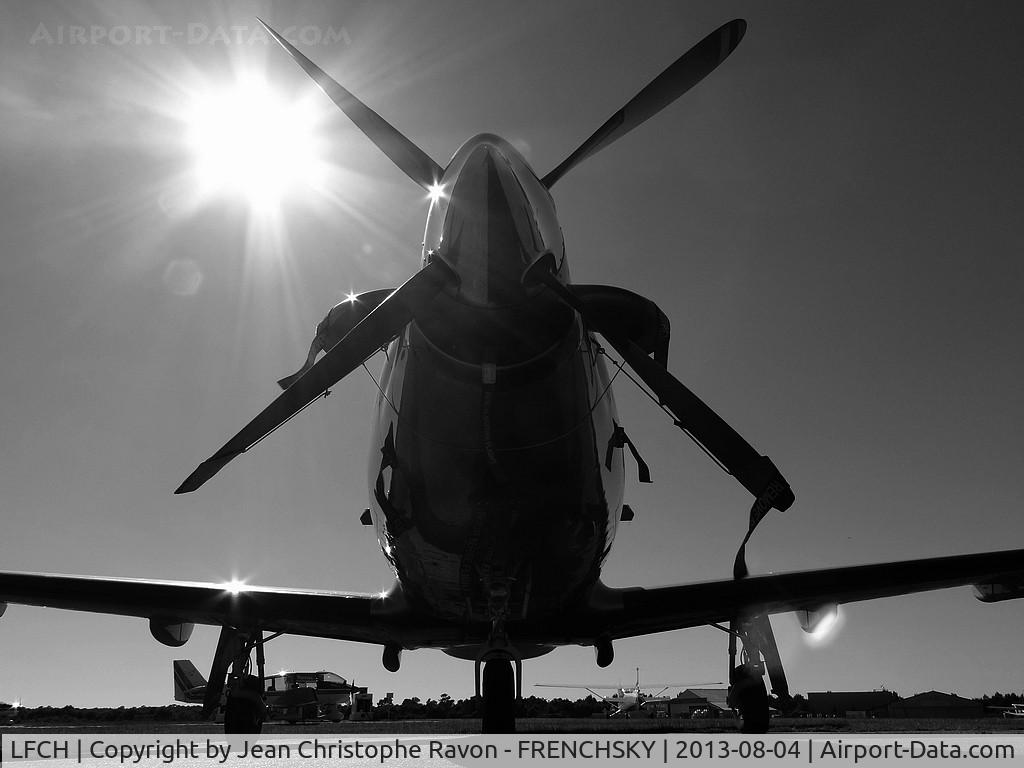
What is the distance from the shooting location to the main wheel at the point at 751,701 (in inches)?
443

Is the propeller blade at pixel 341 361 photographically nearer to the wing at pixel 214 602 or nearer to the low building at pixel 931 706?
the wing at pixel 214 602

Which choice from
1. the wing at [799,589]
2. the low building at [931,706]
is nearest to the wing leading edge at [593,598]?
the wing at [799,589]

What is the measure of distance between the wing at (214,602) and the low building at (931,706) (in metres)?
78.3

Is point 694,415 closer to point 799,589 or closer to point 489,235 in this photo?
point 489,235

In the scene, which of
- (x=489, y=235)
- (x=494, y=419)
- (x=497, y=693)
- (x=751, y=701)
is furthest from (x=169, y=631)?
(x=489, y=235)

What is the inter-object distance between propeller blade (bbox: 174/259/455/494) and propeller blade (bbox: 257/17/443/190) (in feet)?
8.38

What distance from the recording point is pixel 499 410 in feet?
Result: 20.3

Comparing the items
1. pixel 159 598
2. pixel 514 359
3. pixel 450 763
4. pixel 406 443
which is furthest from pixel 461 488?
pixel 159 598

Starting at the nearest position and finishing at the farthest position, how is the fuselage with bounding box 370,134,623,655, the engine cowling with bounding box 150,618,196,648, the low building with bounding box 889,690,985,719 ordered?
the fuselage with bounding box 370,134,623,655
the engine cowling with bounding box 150,618,196,648
the low building with bounding box 889,690,985,719

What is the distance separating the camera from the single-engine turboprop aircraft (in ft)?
19.0

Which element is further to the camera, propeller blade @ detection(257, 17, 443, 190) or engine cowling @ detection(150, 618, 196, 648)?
engine cowling @ detection(150, 618, 196, 648)

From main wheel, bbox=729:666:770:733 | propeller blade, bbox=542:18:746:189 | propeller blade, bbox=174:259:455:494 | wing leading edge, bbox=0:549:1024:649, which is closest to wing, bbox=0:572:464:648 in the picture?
wing leading edge, bbox=0:549:1024:649

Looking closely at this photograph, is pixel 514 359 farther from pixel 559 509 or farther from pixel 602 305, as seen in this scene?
pixel 559 509

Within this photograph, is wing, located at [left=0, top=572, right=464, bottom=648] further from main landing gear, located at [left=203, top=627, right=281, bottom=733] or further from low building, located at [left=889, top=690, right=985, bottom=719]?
low building, located at [left=889, top=690, right=985, bottom=719]
